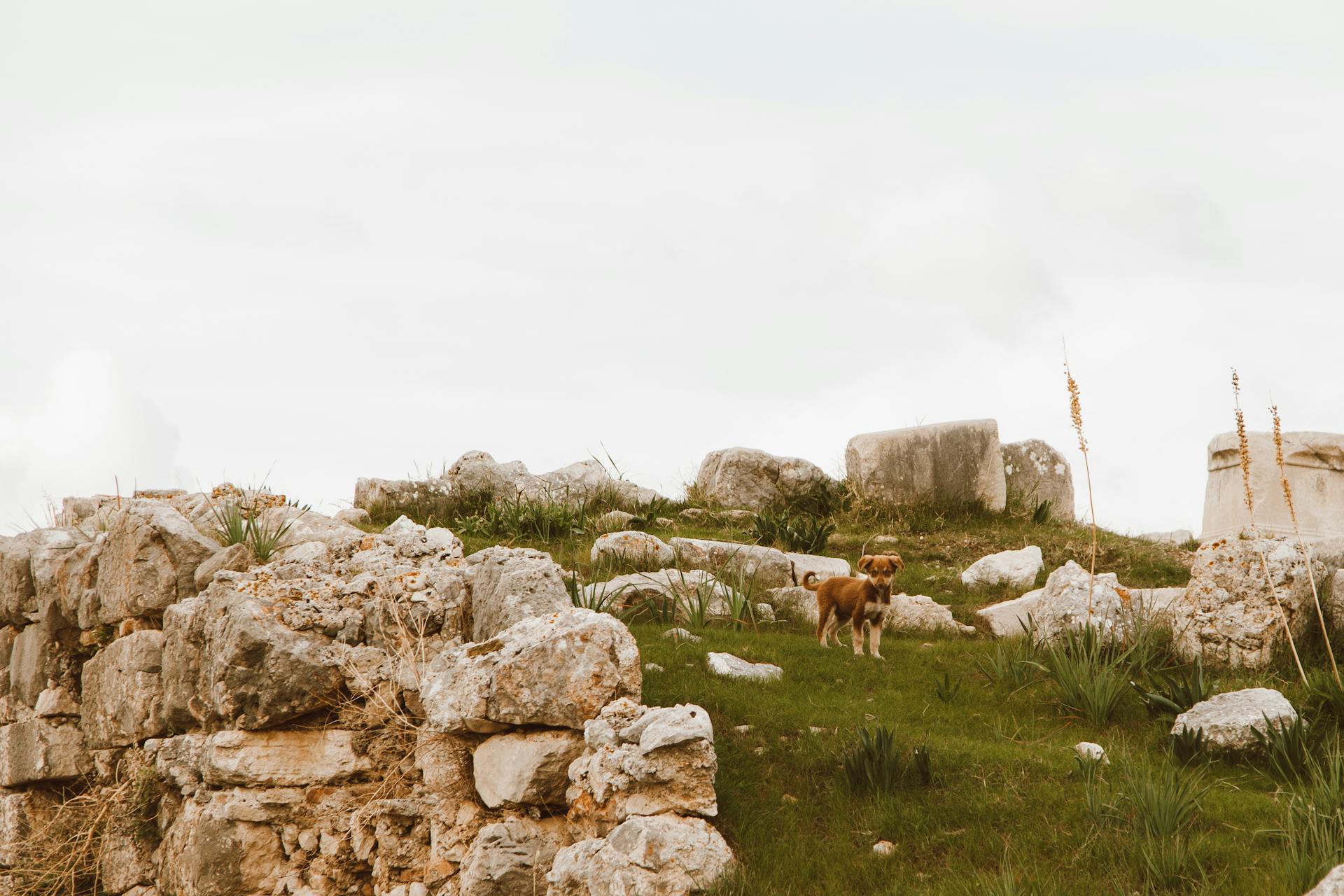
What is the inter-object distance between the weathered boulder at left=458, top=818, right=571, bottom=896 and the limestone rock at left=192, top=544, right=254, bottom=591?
372 cm

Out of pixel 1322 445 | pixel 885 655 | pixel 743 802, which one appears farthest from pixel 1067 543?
pixel 743 802

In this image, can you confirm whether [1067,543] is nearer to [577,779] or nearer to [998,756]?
[998,756]

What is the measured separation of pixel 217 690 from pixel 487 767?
7.40 ft

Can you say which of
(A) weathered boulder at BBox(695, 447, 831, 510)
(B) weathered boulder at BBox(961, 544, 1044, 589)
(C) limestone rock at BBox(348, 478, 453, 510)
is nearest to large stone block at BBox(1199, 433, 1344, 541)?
(B) weathered boulder at BBox(961, 544, 1044, 589)

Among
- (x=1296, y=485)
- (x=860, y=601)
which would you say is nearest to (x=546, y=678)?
(x=860, y=601)

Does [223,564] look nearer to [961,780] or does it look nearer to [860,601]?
[860,601]

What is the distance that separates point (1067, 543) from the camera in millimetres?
14227

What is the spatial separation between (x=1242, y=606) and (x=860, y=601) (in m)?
3.04

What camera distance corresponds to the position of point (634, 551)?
11531 millimetres

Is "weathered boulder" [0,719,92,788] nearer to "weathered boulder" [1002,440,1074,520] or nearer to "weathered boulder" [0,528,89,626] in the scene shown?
"weathered boulder" [0,528,89,626]

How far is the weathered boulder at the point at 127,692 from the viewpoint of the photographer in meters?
8.84

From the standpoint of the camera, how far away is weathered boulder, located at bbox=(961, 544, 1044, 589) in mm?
12320

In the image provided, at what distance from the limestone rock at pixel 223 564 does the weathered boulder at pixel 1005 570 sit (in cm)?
744

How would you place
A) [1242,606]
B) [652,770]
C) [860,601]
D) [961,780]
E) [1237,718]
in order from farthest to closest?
[860,601] < [1242,606] < [1237,718] < [961,780] < [652,770]
